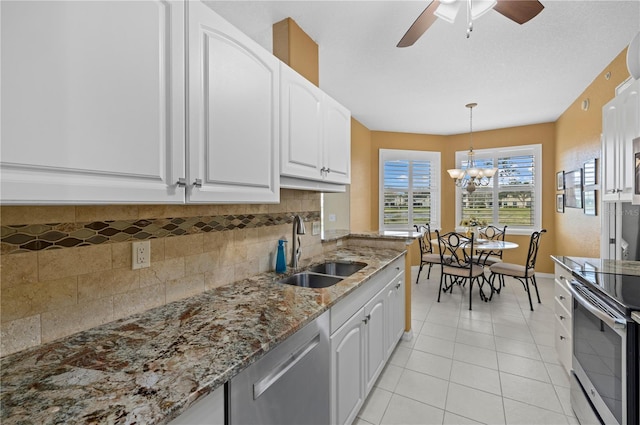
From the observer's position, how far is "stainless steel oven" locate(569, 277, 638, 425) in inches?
47.1

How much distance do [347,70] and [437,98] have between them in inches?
60.4

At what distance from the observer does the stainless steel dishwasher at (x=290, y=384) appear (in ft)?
2.92

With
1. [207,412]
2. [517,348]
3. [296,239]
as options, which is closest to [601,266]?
[517,348]

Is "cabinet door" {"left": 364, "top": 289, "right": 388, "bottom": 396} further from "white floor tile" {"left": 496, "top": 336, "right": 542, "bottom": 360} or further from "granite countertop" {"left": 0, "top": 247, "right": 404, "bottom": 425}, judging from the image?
"white floor tile" {"left": 496, "top": 336, "right": 542, "bottom": 360}

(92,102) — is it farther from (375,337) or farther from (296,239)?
(375,337)

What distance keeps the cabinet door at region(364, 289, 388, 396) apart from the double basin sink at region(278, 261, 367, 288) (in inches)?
10.9

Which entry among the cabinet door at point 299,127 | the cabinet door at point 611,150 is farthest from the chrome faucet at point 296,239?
the cabinet door at point 611,150

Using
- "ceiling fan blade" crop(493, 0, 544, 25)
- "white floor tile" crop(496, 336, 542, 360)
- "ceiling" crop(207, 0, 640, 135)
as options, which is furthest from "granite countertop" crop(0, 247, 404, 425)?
"white floor tile" crop(496, 336, 542, 360)

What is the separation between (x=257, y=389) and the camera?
3.05 feet

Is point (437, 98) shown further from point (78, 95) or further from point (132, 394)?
point (132, 394)

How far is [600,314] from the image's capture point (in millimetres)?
1393

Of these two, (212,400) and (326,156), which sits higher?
(326,156)

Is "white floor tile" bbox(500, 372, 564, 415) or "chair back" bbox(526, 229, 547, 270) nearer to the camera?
"white floor tile" bbox(500, 372, 564, 415)

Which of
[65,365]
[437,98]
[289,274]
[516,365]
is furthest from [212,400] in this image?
[437,98]
